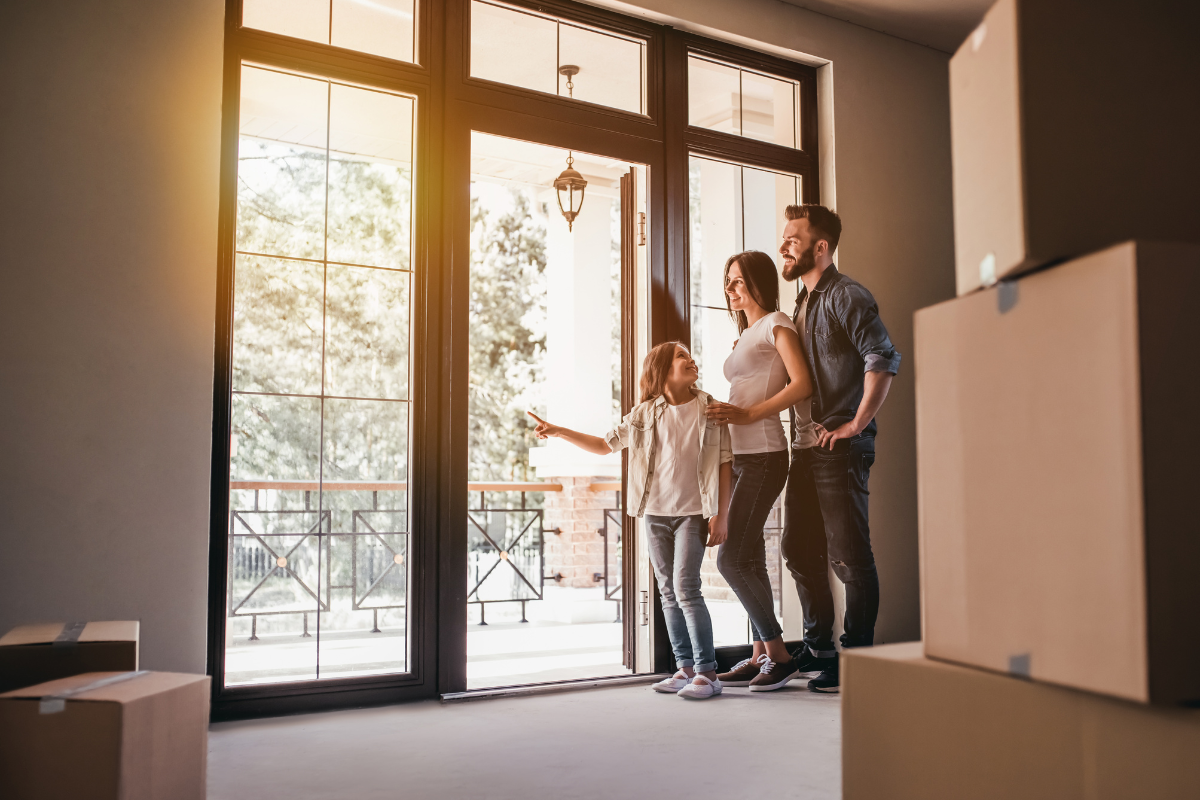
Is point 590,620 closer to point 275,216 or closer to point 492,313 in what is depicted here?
point 275,216

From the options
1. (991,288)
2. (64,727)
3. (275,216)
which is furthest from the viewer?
(275,216)

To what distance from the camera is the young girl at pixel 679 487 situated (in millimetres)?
2936

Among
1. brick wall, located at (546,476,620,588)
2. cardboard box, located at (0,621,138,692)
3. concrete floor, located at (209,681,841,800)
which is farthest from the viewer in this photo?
brick wall, located at (546,476,620,588)

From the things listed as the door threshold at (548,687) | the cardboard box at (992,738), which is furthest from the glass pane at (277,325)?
the cardboard box at (992,738)

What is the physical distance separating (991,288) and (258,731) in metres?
2.20

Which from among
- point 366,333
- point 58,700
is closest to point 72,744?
point 58,700

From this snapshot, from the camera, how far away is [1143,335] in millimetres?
928

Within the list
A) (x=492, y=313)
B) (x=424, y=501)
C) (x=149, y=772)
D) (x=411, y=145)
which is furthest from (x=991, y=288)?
(x=492, y=313)

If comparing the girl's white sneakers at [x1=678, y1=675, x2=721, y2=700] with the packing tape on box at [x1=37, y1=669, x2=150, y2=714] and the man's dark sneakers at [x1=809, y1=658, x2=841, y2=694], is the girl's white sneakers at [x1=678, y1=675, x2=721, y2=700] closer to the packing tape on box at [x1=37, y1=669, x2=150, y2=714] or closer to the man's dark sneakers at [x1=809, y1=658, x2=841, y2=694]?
the man's dark sneakers at [x1=809, y1=658, x2=841, y2=694]

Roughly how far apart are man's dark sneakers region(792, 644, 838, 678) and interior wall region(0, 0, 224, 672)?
6.30 feet

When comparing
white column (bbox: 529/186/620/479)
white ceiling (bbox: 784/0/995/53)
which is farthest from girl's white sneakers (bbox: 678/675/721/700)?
white column (bbox: 529/186/620/479)

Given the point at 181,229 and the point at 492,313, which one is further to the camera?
the point at 492,313

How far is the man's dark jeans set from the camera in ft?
9.79

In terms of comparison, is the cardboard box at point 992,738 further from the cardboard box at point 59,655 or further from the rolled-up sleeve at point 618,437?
the rolled-up sleeve at point 618,437
